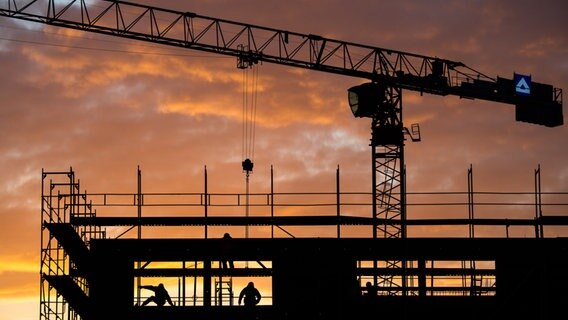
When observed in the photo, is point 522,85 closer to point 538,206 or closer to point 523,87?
point 523,87

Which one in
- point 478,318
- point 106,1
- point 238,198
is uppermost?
point 106,1

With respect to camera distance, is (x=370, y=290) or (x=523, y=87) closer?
(x=370, y=290)

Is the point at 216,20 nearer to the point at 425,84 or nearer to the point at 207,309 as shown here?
the point at 425,84

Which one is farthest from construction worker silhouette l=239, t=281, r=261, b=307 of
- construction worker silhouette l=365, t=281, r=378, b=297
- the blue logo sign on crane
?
the blue logo sign on crane

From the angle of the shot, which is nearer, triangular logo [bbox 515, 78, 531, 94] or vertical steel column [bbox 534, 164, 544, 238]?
vertical steel column [bbox 534, 164, 544, 238]

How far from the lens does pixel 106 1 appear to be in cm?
7894

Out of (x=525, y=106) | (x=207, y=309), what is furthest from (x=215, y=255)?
(x=525, y=106)

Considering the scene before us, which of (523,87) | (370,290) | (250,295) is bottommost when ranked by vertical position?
(250,295)

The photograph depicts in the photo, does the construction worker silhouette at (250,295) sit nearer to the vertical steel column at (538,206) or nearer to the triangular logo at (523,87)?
the vertical steel column at (538,206)

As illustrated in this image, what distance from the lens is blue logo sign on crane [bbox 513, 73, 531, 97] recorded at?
3408 inches

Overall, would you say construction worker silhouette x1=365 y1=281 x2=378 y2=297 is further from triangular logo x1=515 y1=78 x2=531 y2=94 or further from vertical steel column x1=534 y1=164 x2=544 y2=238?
triangular logo x1=515 y1=78 x2=531 y2=94

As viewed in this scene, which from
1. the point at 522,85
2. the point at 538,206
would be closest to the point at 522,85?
the point at 522,85

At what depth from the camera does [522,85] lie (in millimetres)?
86938

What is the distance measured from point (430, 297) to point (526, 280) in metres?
4.39
